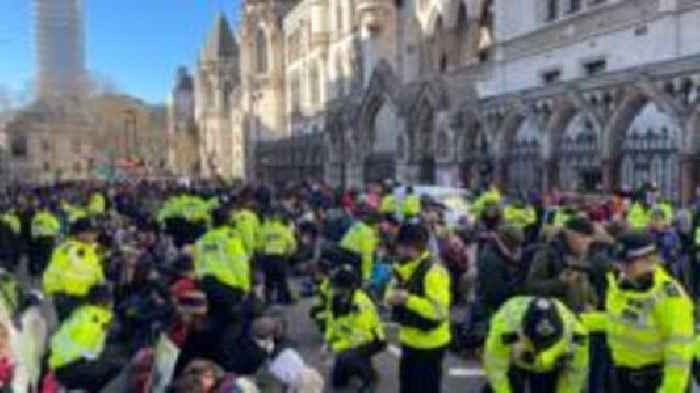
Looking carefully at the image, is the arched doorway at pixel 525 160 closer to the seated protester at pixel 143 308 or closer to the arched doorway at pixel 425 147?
the arched doorway at pixel 425 147

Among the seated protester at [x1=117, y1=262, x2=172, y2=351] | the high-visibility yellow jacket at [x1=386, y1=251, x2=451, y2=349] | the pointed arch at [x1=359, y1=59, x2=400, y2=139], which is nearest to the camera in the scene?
the high-visibility yellow jacket at [x1=386, y1=251, x2=451, y2=349]

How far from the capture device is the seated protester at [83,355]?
718cm

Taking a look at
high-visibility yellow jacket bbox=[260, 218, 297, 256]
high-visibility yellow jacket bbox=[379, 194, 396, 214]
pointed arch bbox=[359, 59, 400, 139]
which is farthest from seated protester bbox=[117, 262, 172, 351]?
pointed arch bbox=[359, 59, 400, 139]

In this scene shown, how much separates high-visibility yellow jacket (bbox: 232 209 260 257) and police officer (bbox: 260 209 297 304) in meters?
0.13

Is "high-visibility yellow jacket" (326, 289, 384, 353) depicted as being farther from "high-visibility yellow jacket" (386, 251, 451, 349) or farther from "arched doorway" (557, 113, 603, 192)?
"arched doorway" (557, 113, 603, 192)

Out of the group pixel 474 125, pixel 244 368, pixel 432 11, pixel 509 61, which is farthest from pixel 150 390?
pixel 432 11

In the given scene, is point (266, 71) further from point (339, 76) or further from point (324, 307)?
point (324, 307)

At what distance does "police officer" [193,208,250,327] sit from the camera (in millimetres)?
8086

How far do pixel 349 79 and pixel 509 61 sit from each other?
21922mm

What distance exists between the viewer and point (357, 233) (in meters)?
13.5

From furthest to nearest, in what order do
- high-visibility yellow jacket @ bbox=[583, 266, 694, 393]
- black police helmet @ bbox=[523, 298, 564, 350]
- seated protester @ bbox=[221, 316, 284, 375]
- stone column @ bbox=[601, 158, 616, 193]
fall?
stone column @ bbox=[601, 158, 616, 193], seated protester @ bbox=[221, 316, 284, 375], black police helmet @ bbox=[523, 298, 564, 350], high-visibility yellow jacket @ bbox=[583, 266, 694, 393]

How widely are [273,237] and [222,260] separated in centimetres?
504

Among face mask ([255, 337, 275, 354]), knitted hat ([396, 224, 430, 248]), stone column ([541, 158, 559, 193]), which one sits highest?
stone column ([541, 158, 559, 193])

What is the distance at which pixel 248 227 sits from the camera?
1445 cm
